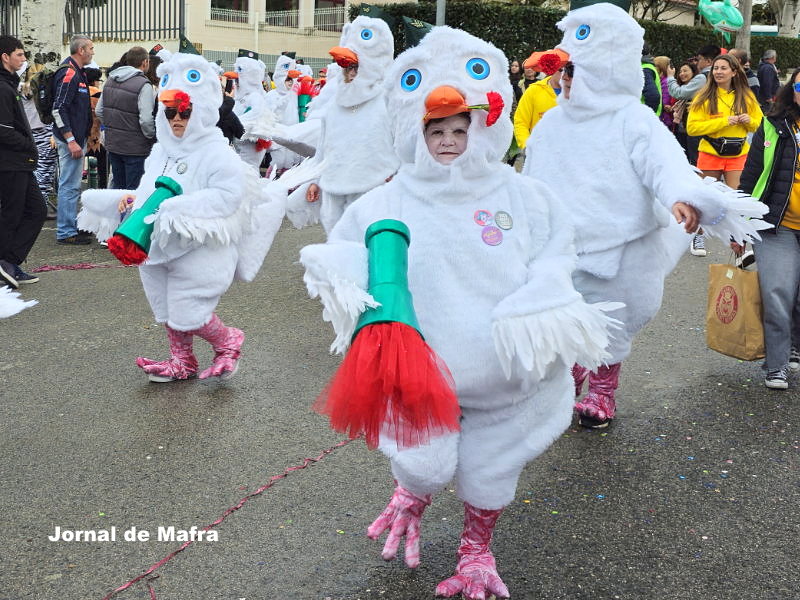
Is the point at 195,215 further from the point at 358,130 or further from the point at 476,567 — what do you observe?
the point at 476,567

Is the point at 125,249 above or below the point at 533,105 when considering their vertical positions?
below

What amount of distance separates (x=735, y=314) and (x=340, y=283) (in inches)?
136

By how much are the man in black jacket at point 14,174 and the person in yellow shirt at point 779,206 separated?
18.1 feet

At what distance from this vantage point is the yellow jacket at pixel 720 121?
7.88 metres

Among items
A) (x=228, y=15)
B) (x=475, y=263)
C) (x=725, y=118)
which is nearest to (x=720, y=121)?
(x=725, y=118)

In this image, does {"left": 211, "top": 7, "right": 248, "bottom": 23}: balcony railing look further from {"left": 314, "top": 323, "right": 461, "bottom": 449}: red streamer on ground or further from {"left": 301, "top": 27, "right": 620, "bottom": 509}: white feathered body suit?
{"left": 314, "top": 323, "right": 461, "bottom": 449}: red streamer on ground

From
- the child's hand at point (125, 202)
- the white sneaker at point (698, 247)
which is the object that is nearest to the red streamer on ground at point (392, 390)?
the child's hand at point (125, 202)

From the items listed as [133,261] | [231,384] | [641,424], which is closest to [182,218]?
[133,261]

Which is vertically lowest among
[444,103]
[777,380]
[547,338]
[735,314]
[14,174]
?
[777,380]

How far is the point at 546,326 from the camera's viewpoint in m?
2.63

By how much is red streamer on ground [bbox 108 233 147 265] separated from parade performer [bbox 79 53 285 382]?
22cm

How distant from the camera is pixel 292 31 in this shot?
31.6m

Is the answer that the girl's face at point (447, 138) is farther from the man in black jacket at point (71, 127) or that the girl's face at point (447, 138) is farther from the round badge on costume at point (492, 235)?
the man in black jacket at point (71, 127)

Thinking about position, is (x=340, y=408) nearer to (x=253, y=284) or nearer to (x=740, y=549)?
(x=740, y=549)
